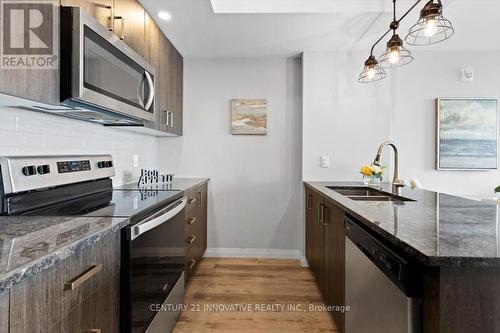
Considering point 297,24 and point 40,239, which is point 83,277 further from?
point 297,24

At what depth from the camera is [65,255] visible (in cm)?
74

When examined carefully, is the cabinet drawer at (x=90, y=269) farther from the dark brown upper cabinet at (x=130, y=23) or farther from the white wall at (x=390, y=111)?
the white wall at (x=390, y=111)

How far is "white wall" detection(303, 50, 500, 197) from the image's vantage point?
119 inches

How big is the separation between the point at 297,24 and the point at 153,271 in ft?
7.08

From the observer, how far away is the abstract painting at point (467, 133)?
305 cm

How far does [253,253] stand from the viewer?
3.25 m

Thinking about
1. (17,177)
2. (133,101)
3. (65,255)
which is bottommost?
(65,255)

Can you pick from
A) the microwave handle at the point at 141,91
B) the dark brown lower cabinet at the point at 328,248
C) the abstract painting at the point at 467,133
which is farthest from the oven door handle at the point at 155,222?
the abstract painting at the point at 467,133

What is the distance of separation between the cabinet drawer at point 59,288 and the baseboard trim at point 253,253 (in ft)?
7.49

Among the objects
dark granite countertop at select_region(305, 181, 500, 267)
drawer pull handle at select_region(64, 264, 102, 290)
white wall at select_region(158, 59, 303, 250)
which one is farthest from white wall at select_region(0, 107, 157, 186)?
dark granite countertop at select_region(305, 181, 500, 267)

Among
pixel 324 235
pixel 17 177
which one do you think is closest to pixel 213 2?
pixel 17 177

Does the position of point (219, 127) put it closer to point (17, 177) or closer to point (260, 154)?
point (260, 154)

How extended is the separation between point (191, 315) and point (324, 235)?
111 centimetres

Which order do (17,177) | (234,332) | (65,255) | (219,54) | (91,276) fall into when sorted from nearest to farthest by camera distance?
(65,255)
(91,276)
(17,177)
(234,332)
(219,54)
